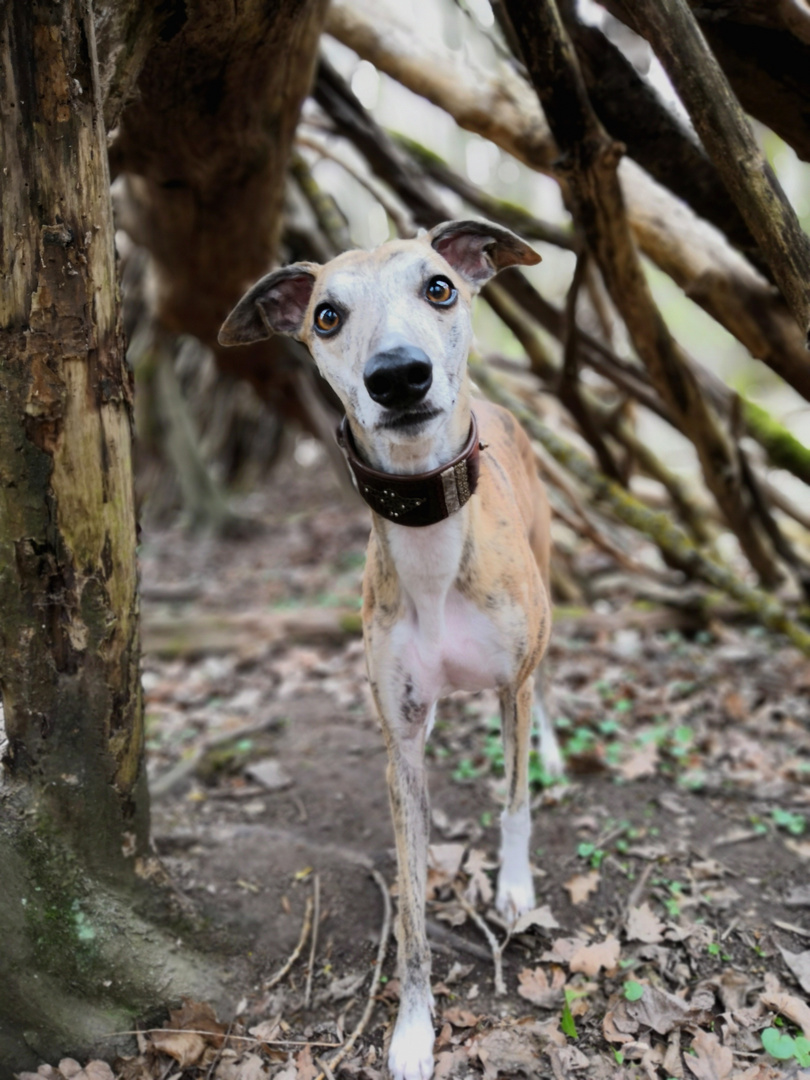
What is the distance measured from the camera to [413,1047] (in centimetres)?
242

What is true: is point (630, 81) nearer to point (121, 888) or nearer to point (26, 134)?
point (26, 134)

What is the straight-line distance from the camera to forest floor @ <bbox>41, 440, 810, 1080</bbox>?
2.48 m

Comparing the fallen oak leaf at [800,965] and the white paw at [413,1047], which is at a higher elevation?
the fallen oak leaf at [800,965]

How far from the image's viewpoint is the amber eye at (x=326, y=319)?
7.68 feet

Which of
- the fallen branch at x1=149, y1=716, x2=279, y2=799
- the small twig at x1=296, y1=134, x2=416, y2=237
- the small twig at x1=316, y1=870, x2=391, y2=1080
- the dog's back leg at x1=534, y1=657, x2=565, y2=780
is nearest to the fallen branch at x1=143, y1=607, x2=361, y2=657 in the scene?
the fallen branch at x1=149, y1=716, x2=279, y2=799

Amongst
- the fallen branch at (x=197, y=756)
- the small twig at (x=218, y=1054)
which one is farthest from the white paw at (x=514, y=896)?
the fallen branch at (x=197, y=756)

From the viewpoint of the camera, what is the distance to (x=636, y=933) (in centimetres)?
284


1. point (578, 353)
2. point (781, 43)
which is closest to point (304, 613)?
point (578, 353)

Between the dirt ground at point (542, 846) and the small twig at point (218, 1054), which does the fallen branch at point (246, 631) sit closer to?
the dirt ground at point (542, 846)

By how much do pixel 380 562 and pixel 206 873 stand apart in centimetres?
153

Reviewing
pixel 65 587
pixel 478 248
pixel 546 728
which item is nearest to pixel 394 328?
pixel 478 248

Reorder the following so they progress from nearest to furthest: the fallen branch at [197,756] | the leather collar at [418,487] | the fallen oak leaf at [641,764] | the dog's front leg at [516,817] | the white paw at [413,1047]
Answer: the leather collar at [418,487]
the white paw at [413,1047]
the dog's front leg at [516,817]
the fallen oak leaf at [641,764]
the fallen branch at [197,756]

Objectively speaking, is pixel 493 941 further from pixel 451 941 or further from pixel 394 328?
pixel 394 328

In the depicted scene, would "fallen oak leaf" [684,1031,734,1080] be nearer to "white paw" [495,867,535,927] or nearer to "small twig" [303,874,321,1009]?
"white paw" [495,867,535,927]
